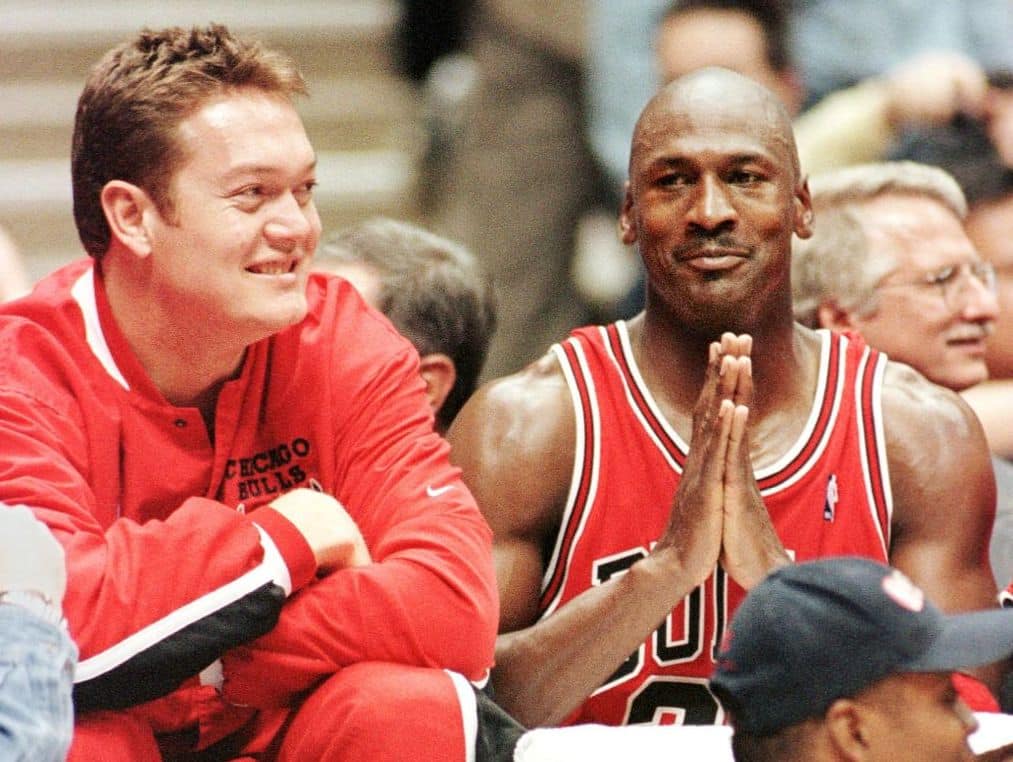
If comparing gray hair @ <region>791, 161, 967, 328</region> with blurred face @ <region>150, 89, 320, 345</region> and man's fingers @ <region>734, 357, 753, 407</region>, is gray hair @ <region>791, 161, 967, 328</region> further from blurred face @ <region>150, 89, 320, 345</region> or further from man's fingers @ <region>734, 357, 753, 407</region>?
blurred face @ <region>150, 89, 320, 345</region>

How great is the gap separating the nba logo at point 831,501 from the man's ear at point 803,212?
45 cm

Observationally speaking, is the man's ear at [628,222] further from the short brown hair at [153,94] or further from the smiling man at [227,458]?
the short brown hair at [153,94]

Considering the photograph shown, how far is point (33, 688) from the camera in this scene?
8.05ft

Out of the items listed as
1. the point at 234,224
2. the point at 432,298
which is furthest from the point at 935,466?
the point at 234,224

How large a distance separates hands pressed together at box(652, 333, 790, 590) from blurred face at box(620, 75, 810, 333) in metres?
0.17

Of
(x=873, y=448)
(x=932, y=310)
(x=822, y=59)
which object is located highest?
(x=822, y=59)

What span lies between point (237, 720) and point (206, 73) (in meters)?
0.99

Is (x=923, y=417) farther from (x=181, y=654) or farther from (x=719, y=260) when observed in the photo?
(x=181, y=654)

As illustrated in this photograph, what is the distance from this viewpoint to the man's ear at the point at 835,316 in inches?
161

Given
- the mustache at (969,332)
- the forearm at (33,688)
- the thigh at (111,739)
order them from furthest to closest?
1. the mustache at (969,332)
2. the thigh at (111,739)
3. the forearm at (33,688)

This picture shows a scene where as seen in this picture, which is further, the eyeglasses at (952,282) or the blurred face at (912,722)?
the eyeglasses at (952,282)

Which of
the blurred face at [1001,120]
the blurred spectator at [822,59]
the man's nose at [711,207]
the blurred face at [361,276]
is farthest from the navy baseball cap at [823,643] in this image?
the blurred spectator at [822,59]

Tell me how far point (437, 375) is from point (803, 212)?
0.86 meters

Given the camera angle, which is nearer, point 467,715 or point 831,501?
point 467,715
